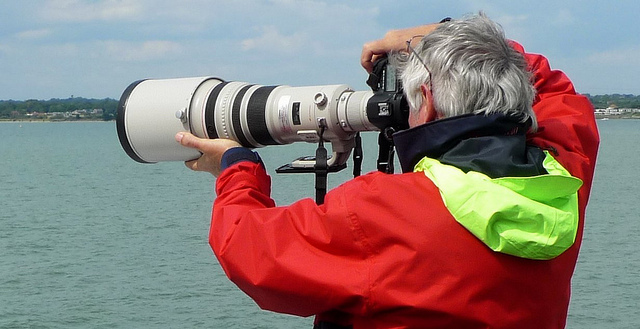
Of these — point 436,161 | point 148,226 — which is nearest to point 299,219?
point 436,161

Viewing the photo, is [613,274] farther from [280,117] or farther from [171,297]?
[280,117]

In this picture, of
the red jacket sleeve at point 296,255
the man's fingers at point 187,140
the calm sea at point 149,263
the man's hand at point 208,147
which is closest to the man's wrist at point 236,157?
the man's hand at point 208,147

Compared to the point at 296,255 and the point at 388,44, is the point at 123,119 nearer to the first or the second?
the point at 388,44

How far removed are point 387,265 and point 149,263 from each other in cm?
1003

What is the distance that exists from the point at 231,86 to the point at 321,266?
3.67 feet

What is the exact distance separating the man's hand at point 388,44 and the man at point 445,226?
0.55 m

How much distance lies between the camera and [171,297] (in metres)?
9.66

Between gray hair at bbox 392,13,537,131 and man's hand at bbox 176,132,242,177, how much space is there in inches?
29.1

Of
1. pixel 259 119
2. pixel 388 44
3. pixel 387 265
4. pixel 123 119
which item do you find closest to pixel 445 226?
pixel 387 265

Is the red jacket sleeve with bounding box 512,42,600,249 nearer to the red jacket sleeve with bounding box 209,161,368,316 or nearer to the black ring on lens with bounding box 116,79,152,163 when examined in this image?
the red jacket sleeve with bounding box 209,161,368,316

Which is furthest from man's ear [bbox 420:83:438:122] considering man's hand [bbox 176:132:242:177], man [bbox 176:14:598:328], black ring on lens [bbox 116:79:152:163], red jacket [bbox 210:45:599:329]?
black ring on lens [bbox 116:79:152:163]

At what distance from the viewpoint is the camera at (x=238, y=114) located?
264cm

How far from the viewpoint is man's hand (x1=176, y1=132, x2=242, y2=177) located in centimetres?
254

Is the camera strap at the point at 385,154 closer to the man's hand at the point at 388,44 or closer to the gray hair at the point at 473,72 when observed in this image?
the man's hand at the point at 388,44
